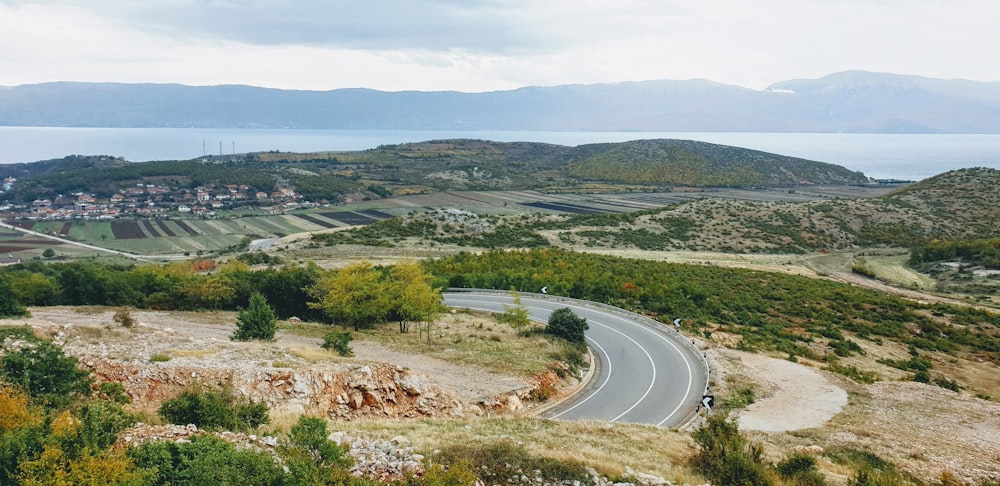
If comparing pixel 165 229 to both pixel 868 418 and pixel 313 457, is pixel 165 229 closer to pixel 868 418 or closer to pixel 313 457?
pixel 313 457

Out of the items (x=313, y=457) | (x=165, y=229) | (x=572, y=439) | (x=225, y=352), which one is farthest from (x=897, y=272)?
(x=165, y=229)

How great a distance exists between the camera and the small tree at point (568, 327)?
2647cm

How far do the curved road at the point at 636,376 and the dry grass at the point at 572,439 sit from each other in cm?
327

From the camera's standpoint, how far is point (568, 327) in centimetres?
2672

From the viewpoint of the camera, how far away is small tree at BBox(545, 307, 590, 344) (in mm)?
26469

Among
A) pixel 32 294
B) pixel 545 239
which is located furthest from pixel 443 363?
pixel 545 239

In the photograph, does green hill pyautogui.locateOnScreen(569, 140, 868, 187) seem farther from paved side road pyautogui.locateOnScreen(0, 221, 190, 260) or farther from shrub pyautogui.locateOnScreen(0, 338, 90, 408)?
shrub pyautogui.locateOnScreen(0, 338, 90, 408)

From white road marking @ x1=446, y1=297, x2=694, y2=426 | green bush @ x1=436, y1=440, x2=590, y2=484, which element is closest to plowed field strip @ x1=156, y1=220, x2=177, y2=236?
white road marking @ x1=446, y1=297, x2=694, y2=426

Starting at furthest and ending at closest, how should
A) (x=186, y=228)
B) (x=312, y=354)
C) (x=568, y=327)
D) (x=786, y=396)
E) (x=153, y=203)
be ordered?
(x=153, y=203) < (x=186, y=228) < (x=568, y=327) < (x=786, y=396) < (x=312, y=354)

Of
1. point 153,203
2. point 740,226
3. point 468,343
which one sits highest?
point 153,203

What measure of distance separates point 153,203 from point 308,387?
367 ft

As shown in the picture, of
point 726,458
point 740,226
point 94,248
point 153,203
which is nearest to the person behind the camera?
point 726,458

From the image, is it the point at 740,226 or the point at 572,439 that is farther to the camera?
the point at 740,226

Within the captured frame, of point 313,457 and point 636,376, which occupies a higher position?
point 313,457
